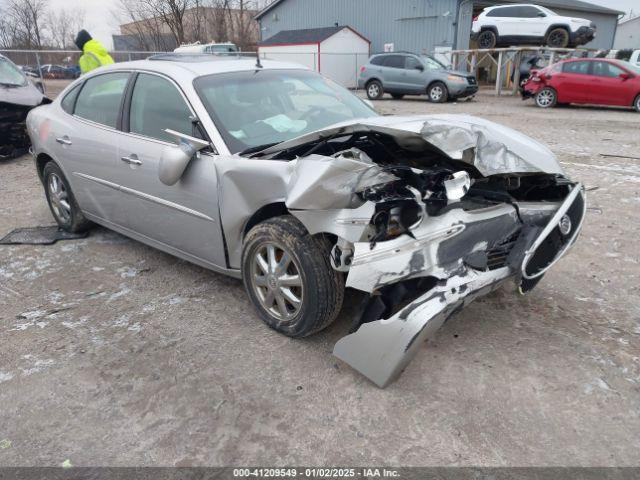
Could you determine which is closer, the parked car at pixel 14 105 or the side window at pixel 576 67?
the parked car at pixel 14 105

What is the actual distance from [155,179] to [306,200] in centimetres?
147

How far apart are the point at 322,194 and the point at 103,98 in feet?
8.70

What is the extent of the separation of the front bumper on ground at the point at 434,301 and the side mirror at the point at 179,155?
4.97ft

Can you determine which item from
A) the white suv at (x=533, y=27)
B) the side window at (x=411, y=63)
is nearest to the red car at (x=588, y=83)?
the side window at (x=411, y=63)

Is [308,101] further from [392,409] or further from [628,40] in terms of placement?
[628,40]

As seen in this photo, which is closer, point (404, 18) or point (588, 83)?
point (588, 83)

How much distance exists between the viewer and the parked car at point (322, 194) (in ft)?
7.98

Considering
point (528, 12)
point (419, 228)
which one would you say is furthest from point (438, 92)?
point (419, 228)

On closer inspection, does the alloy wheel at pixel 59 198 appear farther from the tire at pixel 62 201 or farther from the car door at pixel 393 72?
the car door at pixel 393 72

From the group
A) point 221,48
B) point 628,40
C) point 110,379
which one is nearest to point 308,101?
point 110,379

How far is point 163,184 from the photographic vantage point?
341 centimetres

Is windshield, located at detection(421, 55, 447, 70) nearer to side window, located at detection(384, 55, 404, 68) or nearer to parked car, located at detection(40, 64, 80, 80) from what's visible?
side window, located at detection(384, 55, 404, 68)

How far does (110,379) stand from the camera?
2.72 metres

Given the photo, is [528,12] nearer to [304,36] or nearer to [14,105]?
[304,36]
